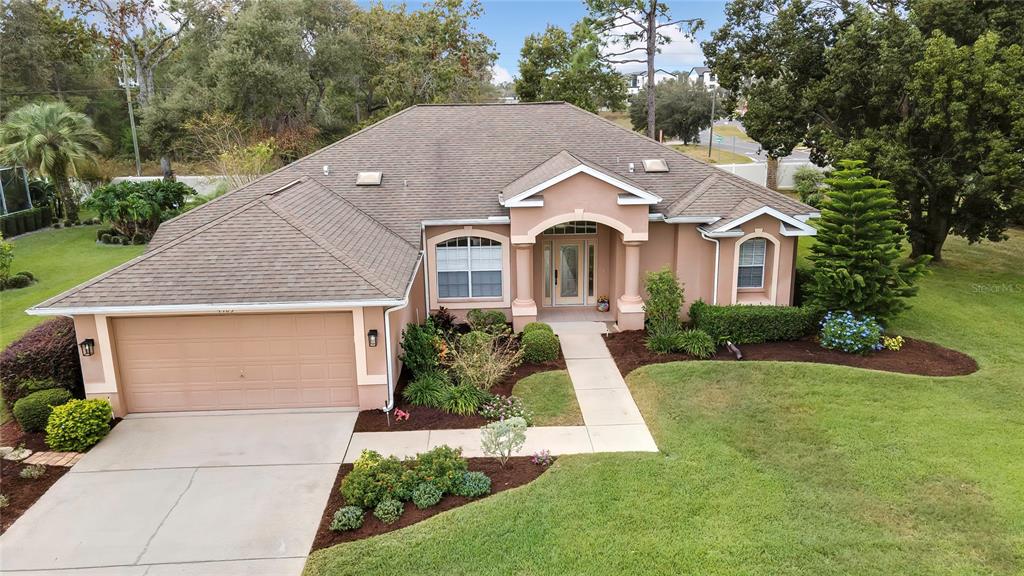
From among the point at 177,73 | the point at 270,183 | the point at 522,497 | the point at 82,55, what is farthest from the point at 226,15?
the point at 522,497

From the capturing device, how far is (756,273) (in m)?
17.6

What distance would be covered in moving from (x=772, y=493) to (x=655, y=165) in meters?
11.0

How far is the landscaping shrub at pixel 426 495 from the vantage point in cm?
977

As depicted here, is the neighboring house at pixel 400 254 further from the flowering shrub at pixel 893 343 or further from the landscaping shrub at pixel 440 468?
the landscaping shrub at pixel 440 468

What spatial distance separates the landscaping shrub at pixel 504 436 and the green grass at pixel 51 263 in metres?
13.3

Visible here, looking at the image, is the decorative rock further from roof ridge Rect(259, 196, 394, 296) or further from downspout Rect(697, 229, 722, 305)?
downspout Rect(697, 229, 722, 305)

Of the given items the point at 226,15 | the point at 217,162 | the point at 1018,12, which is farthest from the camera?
the point at 226,15

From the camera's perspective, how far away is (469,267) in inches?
706

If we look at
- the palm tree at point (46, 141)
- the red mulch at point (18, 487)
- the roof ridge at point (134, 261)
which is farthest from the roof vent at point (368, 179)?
the palm tree at point (46, 141)

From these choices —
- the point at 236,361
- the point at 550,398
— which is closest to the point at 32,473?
the point at 236,361

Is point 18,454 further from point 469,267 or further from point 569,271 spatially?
point 569,271

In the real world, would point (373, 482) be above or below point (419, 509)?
above

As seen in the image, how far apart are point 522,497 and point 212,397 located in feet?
22.2

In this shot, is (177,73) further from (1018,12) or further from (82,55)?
(1018,12)
